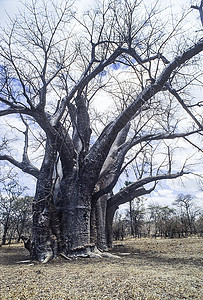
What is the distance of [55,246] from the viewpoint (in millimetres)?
3742

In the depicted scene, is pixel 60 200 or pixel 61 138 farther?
pixel 60 200

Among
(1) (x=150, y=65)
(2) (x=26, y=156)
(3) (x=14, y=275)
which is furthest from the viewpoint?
(2) (x=26, y=156)

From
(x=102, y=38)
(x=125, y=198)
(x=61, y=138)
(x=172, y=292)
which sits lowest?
(x=172, y=292)

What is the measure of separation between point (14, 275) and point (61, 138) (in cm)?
237

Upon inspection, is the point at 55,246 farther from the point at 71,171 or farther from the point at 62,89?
the point at 62,89

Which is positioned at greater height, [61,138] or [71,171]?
[61,138]

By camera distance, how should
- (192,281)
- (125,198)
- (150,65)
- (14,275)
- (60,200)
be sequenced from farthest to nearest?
1. (125,198)
2. (60,200)
3. (150,65)
4. (14,275)
5. (192,281)

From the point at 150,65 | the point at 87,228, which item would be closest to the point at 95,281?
the point at 87,228

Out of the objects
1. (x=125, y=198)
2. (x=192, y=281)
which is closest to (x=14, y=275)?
(x=192, y=281)

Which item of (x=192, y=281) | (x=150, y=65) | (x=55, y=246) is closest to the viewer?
(x=192, y=281)

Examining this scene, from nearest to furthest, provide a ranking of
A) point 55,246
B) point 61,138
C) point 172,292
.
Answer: point 172,292
point 55,246
point 61,138

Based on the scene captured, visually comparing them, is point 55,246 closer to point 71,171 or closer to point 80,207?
point 80,207

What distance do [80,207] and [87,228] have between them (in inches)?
16.1

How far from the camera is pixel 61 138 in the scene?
407 cm
